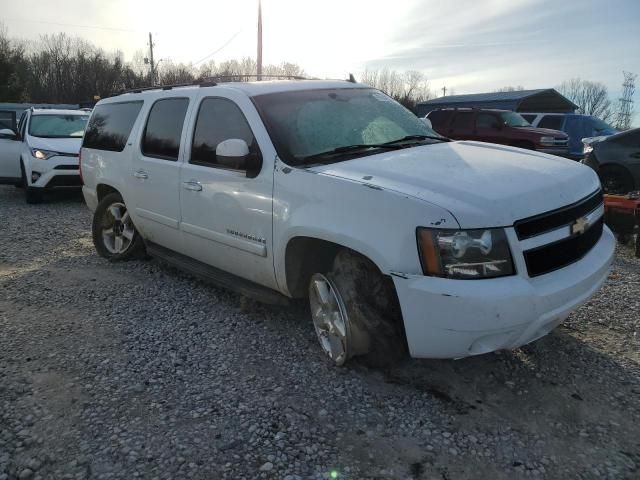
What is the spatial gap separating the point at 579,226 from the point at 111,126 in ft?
15.4

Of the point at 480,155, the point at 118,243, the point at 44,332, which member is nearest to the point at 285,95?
the point at 480,155

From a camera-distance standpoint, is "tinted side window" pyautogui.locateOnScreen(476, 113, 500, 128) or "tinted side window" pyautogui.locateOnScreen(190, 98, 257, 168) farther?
"tinted side window" pyautogui.locateOnScreen(476, 113, 500, 128)

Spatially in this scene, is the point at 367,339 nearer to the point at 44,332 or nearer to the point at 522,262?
the point at 522,262

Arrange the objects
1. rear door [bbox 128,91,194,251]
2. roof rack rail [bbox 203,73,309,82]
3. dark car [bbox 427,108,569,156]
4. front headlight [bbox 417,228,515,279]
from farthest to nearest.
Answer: dark car [bbox 427,108,569,156] → roof rack rail [bbox 203,73,309,82] → rear door [bbox 128,91,194,251] → front headlight [bbox 417,228,515,279]

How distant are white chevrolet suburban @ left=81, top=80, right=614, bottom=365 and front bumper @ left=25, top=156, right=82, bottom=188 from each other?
567 cm

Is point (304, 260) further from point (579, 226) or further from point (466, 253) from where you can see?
point (579, 226)

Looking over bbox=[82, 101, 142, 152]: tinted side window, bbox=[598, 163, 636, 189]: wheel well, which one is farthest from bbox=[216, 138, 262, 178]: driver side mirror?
bbox=[598, 163, 636, 189]: wheel well

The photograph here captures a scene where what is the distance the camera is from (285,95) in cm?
402

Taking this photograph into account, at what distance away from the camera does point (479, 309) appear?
2.58 meters

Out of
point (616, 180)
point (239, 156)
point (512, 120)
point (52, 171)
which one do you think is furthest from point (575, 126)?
point (239, 156)

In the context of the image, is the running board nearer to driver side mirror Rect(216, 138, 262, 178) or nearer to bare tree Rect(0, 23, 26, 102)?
driver side mirror Rect(216, 138, 262, 178)

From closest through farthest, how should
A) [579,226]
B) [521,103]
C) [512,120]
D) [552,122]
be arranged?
[579,226] → [512,120] → [552,122] → [521,103]

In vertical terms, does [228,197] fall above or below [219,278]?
above

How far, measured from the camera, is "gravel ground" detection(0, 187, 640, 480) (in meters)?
2.52
